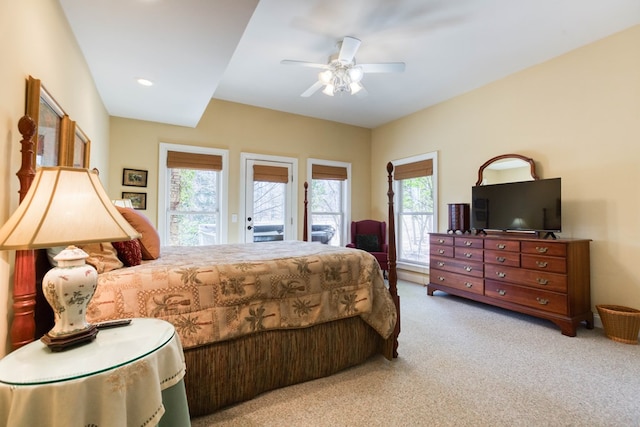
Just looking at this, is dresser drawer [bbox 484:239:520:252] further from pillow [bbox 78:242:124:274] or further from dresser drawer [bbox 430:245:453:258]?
pillow [bbox 78:242:124:274]

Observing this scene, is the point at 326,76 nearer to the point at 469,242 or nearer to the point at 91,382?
the point at 469,242

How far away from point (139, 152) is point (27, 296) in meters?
3.40

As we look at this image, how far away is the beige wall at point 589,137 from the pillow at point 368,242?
70.6 inches

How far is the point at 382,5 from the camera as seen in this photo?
2488 mm

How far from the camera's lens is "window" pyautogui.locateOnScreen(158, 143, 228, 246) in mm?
4223

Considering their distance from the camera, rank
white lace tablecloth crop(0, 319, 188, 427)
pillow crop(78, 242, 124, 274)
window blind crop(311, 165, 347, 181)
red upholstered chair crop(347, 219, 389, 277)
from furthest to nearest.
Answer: window blind crop(311, 165, 347, 181)
red upholstered chair crop(347, 219, 389, 277)
pillow crop(78, 242, 124, 274)
white lace tablecloth crop(0, 319, 188, 427)

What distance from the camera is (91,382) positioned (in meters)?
0.89

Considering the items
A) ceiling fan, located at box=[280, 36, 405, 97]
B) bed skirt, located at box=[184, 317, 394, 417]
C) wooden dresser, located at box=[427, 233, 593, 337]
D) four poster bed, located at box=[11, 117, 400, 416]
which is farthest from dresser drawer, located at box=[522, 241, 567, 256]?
ceiling fan, located at box=[280, 36, 405, 97]

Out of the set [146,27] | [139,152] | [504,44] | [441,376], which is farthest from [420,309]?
[139,152]

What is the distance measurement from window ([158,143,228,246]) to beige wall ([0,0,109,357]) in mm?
2002

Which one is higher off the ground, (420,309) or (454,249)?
(454,249)

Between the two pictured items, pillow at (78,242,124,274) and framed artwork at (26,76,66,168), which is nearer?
framed artwork at (26,76,66,168)

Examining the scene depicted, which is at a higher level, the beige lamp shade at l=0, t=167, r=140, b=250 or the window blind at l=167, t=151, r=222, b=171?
the window blind at l=167, t=151, r=222, b=171

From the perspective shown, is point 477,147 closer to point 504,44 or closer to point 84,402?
point 504,44
